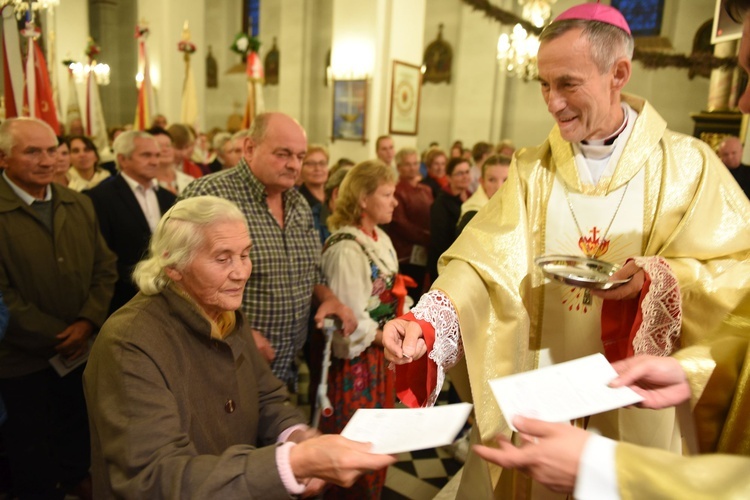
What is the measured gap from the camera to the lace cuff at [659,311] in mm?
1660

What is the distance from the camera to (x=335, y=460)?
1.42 m

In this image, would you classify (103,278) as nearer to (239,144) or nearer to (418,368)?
(418,368)

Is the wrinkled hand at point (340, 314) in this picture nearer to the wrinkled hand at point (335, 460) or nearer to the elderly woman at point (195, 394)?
the elderly woman at point (195, 394)

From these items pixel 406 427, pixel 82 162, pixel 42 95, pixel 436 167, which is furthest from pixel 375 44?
pixel 406 427

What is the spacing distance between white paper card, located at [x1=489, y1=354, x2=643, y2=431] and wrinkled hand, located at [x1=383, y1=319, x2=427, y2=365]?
344 mm

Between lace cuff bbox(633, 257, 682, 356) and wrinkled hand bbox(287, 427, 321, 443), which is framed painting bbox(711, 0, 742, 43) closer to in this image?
lace cuff bbox(633, 257, 682, 356)

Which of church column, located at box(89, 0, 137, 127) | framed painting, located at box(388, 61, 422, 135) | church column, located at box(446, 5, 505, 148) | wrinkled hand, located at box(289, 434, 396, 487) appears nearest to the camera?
wrinkled hand, located at box(289, 434, 396, 487)

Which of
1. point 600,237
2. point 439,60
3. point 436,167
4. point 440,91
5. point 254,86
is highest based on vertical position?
point 439,60

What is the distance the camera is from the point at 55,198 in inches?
123

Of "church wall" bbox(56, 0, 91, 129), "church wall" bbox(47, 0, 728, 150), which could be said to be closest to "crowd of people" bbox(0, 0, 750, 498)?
"church wall" bbox(47, 0, 728, 150)

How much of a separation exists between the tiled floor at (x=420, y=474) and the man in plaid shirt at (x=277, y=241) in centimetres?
116

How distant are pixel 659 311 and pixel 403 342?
803mm

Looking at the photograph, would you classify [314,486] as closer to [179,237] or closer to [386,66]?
[179,237]

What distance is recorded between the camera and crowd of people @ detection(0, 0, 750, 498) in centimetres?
150
